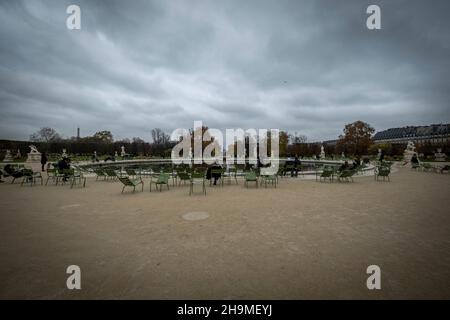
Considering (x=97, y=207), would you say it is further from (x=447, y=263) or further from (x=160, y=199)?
(x=447, y=263)

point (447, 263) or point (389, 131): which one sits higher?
point (389, 131)

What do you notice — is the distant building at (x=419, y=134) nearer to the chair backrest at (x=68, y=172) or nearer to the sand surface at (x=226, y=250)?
the sand surface at (x=226, y=250)

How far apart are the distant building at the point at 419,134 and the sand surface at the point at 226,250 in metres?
108

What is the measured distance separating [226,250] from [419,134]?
449 ft

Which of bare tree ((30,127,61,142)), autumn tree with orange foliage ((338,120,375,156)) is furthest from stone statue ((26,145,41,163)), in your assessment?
autumn tree with orange foliage ((338,120,375,156))

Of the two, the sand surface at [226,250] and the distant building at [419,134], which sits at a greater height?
the distant building at [419,134]

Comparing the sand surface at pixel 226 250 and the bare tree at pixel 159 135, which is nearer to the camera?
the sand surface at pixel 226 250

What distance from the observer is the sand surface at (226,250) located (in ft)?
9.80

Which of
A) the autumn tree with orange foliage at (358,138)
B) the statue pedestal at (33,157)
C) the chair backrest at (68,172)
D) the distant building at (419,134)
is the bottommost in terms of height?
the chair backrest at (68,172)

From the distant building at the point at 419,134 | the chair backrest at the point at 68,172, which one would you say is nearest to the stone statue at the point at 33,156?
the chair backrest at the point at 68,172

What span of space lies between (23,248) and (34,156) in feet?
118

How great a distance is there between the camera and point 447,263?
360 cm

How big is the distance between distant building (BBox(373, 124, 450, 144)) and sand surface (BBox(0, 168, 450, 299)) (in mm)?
107705
